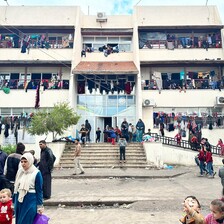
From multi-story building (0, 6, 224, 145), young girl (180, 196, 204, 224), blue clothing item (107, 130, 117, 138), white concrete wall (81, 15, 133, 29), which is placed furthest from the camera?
white concrete wall (81, 15, 133, 29)

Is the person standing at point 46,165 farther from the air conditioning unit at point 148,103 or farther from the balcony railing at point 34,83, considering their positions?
the balcony railing at point 34,83

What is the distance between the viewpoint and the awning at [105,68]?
21000 millimetres

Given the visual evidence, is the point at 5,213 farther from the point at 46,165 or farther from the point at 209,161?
the point at 209,161

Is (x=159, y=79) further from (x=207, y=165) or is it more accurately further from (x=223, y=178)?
(x=223, y=178)

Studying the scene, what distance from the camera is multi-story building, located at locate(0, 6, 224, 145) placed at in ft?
72.1

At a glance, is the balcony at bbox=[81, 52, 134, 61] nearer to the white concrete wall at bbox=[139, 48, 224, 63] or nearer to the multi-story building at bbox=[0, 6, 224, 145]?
the multi-story building at bbox=[0, 6, 224, 145]

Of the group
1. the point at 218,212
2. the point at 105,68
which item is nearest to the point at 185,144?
the point at 105,68

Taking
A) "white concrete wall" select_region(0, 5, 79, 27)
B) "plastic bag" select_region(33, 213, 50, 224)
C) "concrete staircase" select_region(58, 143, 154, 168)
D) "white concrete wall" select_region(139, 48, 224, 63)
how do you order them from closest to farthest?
"plastic bag" select_region(33, 213, 50, 224)
"concrete staircase" select_region(58, 143, 154, 168)
"white concrete wall" select_region(139, 48, 224, 63)
"white concrete wall" select_region(0, 5, 79, 27)

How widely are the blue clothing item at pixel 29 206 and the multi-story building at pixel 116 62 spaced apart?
16.8m

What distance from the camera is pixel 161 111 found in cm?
2212

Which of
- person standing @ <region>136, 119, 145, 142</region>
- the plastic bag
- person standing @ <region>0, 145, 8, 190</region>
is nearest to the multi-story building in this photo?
person standing @ <region>136, 119, 145, 142</region>

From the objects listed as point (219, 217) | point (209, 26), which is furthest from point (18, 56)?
point (219, 217)

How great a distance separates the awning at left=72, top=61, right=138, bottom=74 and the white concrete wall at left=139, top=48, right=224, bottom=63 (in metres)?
1.54

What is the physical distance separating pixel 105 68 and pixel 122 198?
608 inches
